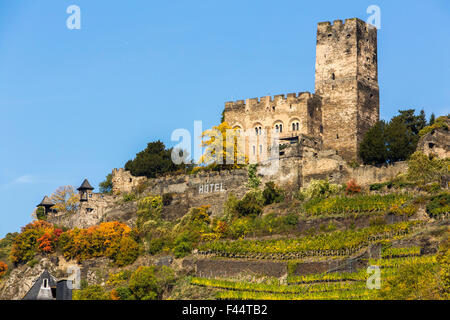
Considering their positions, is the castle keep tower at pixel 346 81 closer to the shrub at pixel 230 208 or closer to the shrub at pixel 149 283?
the shrub at pixel 230 208

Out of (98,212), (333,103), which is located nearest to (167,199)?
(98,212)

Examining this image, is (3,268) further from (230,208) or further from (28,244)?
(230,208)

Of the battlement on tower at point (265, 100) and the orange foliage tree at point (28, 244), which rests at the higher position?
the battlement on tower at point (265, 100)

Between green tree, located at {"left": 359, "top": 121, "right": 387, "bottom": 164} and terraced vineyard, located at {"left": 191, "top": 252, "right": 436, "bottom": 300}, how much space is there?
12.3 meters

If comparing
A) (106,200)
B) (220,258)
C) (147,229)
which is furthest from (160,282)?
(106,200)

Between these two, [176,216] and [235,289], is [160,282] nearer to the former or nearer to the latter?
[235,289]

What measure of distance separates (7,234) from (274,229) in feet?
72.2

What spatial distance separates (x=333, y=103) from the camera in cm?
7181

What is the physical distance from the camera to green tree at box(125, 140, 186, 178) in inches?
2950

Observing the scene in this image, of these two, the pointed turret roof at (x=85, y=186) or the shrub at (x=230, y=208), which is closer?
the shrub at (x=230, y=208)

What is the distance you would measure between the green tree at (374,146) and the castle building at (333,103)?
94.7 inches

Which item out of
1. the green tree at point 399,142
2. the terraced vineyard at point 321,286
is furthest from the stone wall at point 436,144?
the terraced vineyard at point 321,286

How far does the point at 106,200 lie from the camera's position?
7225 centimetres

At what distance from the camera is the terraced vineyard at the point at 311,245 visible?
5622 centimetres
